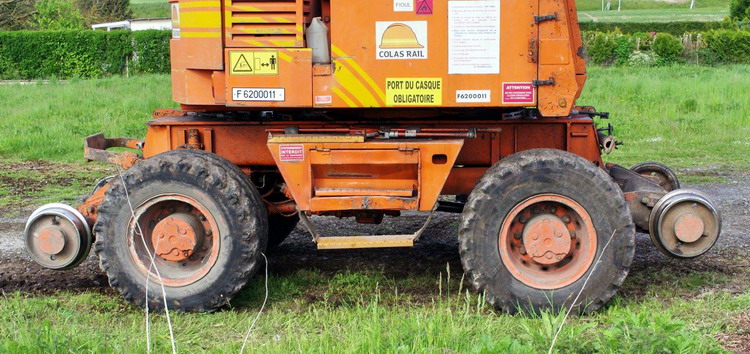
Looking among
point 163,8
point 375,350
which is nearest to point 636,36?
point 375,350

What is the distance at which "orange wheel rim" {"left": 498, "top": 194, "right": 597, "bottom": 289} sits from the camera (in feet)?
20.3

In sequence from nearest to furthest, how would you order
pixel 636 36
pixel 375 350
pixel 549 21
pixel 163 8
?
pixel 375 350 < pixel 549 21 < pixel 636 36 < pixel 163 8

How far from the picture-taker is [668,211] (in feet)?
21.4

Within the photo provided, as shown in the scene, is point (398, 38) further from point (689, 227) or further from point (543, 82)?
point (689, 227)

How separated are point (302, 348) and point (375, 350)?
42 centimetres

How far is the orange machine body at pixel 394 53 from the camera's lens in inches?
243

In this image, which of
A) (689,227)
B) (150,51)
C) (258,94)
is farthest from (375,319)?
(150,51)

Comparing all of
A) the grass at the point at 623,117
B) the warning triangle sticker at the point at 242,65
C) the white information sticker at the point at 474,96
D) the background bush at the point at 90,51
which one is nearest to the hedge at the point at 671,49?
the background bush at the point at 90,51

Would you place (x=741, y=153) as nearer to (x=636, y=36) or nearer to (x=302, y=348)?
(x=302, y=348)

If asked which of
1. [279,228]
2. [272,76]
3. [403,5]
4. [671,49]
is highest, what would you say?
[671,49]

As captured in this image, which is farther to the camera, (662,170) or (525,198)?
(662,170)

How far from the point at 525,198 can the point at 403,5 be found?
1571mm

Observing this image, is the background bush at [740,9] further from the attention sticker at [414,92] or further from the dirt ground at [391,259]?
the attention sticker at [414,92]

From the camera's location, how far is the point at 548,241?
20.3ft
